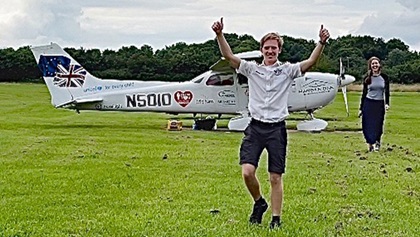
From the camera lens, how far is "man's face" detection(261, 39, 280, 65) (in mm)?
5793

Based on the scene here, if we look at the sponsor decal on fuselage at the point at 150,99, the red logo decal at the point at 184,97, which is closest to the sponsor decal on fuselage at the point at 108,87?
the sponsor decal on fuselage at the point at 150,99

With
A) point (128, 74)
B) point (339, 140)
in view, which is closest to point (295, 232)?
point (339, 140)

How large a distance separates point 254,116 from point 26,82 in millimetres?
66336

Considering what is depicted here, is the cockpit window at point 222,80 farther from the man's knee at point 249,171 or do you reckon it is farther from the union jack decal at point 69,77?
the man's knee at point 249,171

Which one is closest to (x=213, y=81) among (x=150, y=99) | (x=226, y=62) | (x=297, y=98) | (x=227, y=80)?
(x=227, y=80)

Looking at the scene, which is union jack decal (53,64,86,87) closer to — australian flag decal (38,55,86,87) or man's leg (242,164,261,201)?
australian flag decal (38,55,86,87)

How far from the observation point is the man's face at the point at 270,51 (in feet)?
19.0

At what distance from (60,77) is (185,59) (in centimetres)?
3747

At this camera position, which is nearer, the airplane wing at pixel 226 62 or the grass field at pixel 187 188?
the grass field at pixel 187 188

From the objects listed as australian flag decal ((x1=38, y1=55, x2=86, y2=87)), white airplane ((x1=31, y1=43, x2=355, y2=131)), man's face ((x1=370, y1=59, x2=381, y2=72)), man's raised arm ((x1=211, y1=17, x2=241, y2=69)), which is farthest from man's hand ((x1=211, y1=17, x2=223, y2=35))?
australian flag decal ((x1=38, y1=55, x2=86, y2=87))

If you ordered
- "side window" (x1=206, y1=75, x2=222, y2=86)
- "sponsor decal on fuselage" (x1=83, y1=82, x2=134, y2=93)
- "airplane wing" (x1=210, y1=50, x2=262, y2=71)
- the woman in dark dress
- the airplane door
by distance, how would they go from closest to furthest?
the woman in dark dress
"airplane wing" (x1=210, y1=50, x2=262, y2=71)
the airplane door
"side window" (x1=206, y1=75, x2=222, y2=86)
"sponsor decal on fuselage" (x1=83, y1=82, x2=134, y2=93)

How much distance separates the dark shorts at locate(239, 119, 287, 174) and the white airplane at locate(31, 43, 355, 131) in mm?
12053

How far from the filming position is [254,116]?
5.91 m

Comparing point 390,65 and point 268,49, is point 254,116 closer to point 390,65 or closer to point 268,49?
point 268,49
